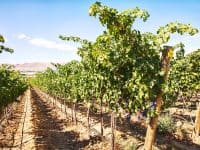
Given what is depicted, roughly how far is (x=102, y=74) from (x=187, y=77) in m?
16.3

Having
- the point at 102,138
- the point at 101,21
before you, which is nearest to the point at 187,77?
the point at 102,138

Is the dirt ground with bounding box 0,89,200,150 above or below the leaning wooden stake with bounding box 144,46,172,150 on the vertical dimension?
below

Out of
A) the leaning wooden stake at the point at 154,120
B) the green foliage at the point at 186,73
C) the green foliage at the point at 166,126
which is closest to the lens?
the leaning wooden stake at the point at 154,120

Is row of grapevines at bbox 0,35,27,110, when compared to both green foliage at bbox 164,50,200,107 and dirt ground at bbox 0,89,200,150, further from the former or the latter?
green foliage at bbox 164,50,200,107

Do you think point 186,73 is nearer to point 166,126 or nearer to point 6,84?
point 166,126

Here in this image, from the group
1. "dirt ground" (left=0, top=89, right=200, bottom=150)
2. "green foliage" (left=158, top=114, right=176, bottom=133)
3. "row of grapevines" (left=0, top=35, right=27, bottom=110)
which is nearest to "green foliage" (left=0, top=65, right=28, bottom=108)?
"row of grapevines" (left=0, top=35, right=27, bottom=110)

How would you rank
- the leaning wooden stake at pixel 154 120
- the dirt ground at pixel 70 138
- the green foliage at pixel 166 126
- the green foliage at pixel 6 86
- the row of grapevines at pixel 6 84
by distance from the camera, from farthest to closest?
1. the green foliage at pixel 166 126
2. the green foliage at pixel 6 86
3. the row of grapevines at pixel 6 84
4. the dirt ground at pixel 70 138
5. the leaning wooden stake at pixel 154 120

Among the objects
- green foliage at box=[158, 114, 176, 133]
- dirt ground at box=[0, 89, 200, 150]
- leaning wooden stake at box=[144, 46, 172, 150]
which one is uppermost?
leaning wooden stake at box=[144, 46, 172, 150]

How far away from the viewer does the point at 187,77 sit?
28.3 meters

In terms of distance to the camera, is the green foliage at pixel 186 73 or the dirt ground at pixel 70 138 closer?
the dirt ground at pixel 70 138

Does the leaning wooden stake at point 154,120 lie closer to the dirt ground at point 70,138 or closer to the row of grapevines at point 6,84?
the dirt ground at point 70,138

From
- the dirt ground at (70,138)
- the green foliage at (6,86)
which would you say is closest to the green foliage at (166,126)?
the dirt ground at (70,138)

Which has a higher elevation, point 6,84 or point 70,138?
point 6,84

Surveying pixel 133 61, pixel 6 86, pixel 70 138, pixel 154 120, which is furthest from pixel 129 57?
pixel 6 86
